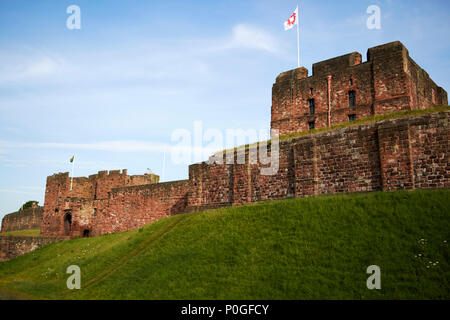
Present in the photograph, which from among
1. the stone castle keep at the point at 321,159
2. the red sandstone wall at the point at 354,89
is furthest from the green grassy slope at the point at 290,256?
the red sandstone wall at the point at 354,89

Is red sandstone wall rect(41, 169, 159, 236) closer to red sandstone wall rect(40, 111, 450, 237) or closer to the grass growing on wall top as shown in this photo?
red sandstone wall rect(40, 111, 450, 237)

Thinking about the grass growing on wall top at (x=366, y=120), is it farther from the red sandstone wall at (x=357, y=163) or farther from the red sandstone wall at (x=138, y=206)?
the red sandstone wall at (x=138, y=206)

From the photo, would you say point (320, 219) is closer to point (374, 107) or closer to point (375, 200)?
point (375, 200)

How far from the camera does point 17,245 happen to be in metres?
35.3

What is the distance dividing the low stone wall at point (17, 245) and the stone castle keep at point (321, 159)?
16.3 ft

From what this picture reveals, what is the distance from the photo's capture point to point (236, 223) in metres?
19.6

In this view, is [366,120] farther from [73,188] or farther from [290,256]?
[73,188]

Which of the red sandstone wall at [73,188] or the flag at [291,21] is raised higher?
the flag at [291,21]

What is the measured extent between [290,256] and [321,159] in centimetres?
828

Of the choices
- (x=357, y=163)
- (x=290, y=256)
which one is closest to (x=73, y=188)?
(x=357, y=163)

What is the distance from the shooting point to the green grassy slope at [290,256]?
12430 millimetres

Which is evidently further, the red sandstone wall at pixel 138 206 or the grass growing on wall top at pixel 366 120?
the red sandstone wall at pixel 138 206

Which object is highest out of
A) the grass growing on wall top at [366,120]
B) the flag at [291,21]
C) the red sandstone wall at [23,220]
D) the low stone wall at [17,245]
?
the flag at [291,21]
